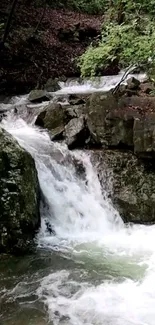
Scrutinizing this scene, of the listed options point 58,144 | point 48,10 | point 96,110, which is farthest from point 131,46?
point 48,10

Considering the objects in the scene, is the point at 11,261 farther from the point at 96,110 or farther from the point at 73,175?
the point at 96,110

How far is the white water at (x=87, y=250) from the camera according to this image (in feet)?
17.7

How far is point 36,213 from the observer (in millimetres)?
7777

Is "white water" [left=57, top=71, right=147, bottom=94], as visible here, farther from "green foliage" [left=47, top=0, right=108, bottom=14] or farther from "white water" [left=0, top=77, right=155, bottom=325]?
"green foliage" [left=47, top=0, right=108, bottom=14]

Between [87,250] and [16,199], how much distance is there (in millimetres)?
1466

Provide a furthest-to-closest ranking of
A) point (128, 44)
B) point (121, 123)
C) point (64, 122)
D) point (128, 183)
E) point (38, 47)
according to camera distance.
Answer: point (38, 47) < point (64, 122) < point (121, 123) < point (128, 183) < point (128, 44)

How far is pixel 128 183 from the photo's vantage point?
8.77 metres

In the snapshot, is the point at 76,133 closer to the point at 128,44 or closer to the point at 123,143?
the point at 123,143

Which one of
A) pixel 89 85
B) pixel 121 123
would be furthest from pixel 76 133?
pixel 89 85

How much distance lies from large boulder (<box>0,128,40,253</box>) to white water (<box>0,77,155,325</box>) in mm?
377

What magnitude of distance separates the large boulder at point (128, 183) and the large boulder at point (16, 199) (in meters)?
1.67

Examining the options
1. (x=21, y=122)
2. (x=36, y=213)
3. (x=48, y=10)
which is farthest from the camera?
(x=48, y=10)

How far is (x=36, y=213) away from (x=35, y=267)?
143 centimetres

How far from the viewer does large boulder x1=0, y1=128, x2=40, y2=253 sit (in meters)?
7.12
